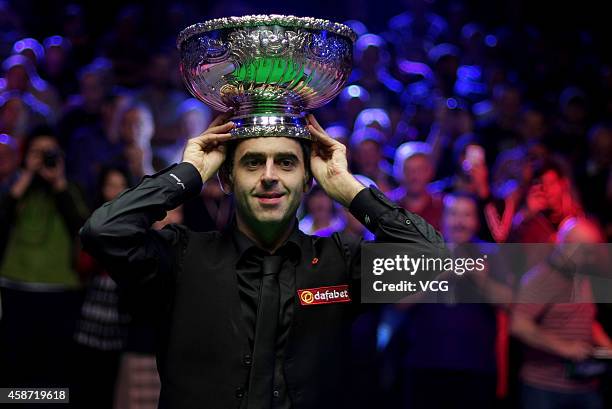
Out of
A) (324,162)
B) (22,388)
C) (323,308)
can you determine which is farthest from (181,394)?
(22,388)

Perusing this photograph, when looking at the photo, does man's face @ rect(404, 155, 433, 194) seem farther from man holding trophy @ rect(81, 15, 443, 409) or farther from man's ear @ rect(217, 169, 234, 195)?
man's ear @ rect(217, 169, 234, 195)

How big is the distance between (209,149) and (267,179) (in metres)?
0.26

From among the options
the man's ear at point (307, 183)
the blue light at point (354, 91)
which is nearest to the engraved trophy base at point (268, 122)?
the man's ear at point (307, 183)

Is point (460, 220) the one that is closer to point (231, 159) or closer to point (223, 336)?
point (231, 159)

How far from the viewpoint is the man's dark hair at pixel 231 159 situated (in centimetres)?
258

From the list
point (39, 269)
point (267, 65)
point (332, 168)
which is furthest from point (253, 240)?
point (39, 269)

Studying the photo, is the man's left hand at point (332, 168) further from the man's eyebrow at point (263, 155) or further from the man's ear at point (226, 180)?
the man's ear at point (226, 180)

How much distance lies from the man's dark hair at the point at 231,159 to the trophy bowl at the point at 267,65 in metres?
0.07

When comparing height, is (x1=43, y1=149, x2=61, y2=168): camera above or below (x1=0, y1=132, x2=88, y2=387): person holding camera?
above

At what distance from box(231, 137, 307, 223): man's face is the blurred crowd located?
1.46 ft

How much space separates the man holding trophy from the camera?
238 cm

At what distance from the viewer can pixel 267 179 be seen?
243 cm

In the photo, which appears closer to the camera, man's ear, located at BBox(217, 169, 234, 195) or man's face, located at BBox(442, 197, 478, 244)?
man's ear, located at BBox(217, 169, 234, 195)

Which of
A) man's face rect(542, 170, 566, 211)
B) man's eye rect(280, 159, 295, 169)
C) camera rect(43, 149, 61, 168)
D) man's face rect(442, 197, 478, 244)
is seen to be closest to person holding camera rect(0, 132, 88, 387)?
camera rect(43, 149, 61, 168)
